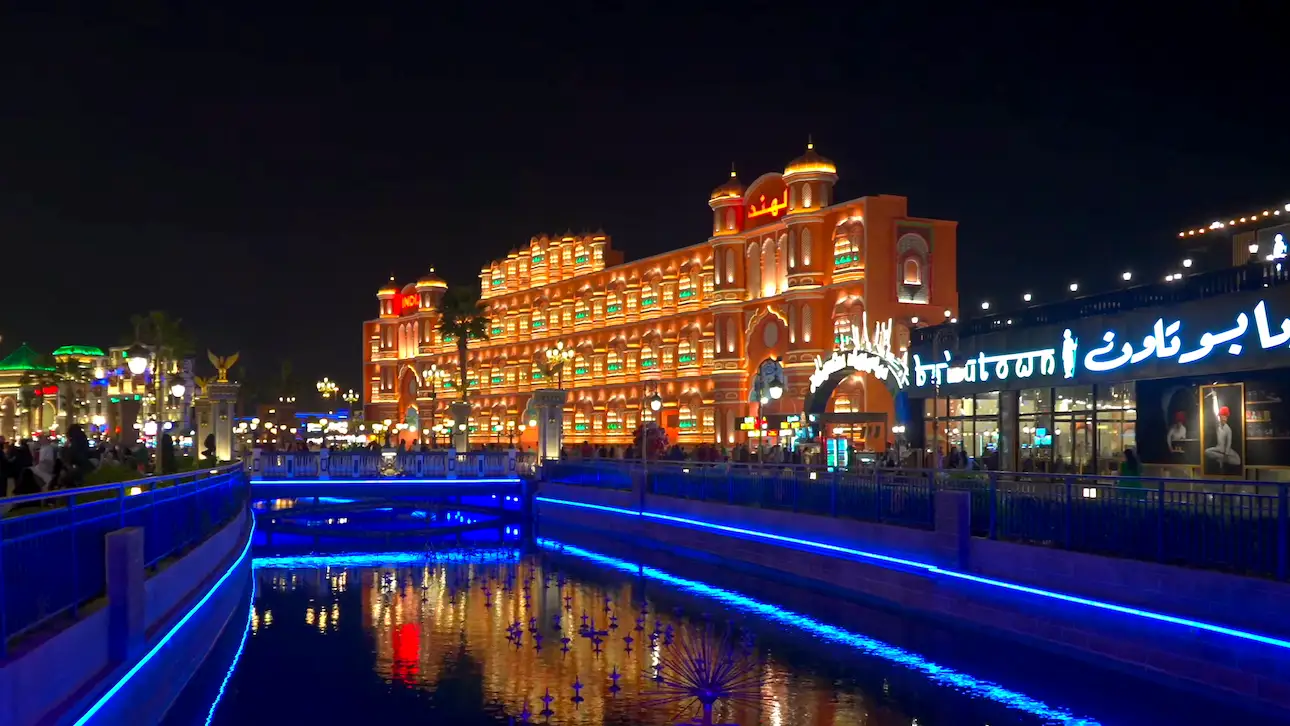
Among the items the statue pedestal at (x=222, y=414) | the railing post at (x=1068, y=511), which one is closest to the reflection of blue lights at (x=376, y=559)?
the statue pedestal at (x=222, y=414)

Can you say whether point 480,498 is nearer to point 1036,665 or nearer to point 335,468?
point 335,468

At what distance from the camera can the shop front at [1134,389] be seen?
2836cm

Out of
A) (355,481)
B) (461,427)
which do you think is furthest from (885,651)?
(461,427)

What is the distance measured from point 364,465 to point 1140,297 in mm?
28521

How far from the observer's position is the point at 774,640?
69.4ft

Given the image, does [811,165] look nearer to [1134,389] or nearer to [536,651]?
[1134,389]

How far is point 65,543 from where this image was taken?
12.1 m

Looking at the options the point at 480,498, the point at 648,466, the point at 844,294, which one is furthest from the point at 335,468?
the point at 844,294

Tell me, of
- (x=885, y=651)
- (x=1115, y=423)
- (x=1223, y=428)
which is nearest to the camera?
(x=885, y=651)

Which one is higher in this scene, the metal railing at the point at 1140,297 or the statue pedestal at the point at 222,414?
the metal railing at the point at 1140,297

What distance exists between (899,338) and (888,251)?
Result: 402 cm

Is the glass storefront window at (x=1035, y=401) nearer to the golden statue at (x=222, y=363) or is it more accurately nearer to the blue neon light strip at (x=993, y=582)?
the blue neon light strip at (x=993, y=582)

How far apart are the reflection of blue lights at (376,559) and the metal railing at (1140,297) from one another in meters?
15.8

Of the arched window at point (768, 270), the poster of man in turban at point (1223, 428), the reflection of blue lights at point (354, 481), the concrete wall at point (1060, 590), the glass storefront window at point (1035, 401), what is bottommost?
the concrete wall at point (1060, 590)
